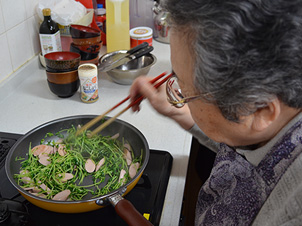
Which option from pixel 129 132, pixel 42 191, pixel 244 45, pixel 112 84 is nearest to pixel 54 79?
pixel 112 84

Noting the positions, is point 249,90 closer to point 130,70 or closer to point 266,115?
point 266,115

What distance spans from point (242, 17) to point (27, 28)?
139cm

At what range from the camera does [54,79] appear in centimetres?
143

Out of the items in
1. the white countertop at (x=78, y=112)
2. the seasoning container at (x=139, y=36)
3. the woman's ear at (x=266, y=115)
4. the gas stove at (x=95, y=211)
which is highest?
the woman's ear at (x=266, y=115)

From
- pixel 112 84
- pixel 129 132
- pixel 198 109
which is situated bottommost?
pixel 112 84

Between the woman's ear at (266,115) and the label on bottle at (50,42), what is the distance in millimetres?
1218

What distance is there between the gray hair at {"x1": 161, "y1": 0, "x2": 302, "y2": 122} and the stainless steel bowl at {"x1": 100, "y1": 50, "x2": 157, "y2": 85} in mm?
941

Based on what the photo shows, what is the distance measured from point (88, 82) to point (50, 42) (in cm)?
37

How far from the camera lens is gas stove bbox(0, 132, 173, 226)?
2.90 ft

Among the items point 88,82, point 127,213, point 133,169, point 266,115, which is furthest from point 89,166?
point 266,115

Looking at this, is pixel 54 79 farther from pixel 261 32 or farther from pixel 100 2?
pixel 261 32

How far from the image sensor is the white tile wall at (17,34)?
1.47 meters

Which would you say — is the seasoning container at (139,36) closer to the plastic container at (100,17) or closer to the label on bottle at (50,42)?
the plastic container at (100,17)

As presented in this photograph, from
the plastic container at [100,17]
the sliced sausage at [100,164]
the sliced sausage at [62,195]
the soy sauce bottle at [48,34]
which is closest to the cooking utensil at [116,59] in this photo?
the soy sauce bottle at [48,34]
